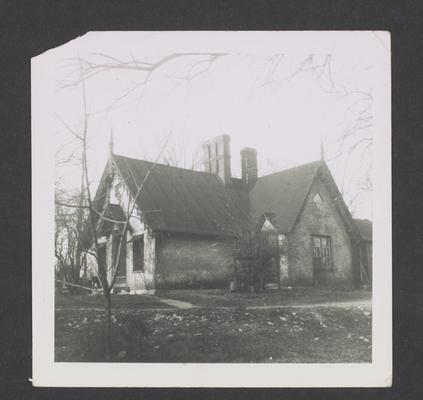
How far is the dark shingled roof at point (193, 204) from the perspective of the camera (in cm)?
848

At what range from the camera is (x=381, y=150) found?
704 centimetres

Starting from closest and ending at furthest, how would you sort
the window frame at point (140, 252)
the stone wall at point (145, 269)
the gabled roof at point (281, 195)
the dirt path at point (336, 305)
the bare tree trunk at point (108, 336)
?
the bare tree trunk at point (108, 336), the dirt path at point (336, 305), the gabled roof at point (281, 195), the stone wall at point (145, 269), the window frame at point (140, 252)

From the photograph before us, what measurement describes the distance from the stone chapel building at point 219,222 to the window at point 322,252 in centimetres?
2

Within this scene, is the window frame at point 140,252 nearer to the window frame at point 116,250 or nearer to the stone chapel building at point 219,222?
the stone chapel building at point 219,222

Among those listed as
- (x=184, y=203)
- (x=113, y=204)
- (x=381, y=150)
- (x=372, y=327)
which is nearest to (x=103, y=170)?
(x=113, y=204)

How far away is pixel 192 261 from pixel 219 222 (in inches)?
32.5

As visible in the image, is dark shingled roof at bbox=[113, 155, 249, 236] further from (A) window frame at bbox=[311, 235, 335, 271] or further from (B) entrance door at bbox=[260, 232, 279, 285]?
(A) window frame at bbox=[311, 235, 335, 271]

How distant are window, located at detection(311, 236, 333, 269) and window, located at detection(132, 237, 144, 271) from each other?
3.15m

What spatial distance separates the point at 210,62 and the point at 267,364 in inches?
166

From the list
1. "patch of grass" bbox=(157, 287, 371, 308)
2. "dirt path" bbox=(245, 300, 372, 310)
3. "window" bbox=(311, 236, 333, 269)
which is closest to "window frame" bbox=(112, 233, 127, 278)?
"patch of grass" bbox=(157, 287, 371, 308)

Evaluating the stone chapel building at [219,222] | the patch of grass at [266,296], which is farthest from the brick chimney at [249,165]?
the patch of grass at [266,296]

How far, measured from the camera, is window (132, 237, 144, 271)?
9.45 meters

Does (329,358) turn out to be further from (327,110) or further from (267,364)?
(327,110)

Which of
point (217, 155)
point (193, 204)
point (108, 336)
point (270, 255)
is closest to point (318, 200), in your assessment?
→ point (270, 255)
